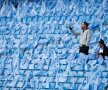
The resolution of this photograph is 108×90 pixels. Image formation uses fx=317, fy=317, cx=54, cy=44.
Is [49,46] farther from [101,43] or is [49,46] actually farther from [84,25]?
[101,43]

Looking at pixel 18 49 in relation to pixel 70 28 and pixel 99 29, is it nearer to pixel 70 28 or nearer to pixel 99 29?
pixel 70 28

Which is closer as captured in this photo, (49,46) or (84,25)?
(84,25)

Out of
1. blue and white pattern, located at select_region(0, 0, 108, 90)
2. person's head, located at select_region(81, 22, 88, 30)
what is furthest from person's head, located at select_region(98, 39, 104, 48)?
person's head, located at select_region(81, 22, 88, 30)

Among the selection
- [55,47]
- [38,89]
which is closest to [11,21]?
[55,47]

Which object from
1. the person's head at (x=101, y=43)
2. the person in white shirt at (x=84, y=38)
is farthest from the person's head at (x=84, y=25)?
the person's head at (x=101, y=43)

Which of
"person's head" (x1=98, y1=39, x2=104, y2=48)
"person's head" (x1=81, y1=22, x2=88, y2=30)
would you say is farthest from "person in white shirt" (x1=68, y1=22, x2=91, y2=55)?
"person's head" (x1=98, y1=39, x2=104, y2=48)

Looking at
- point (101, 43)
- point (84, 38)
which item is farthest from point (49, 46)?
point (101, 43)

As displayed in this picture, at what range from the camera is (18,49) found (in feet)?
11.5

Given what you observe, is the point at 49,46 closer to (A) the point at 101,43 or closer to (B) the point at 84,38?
(B) the point at 84,38

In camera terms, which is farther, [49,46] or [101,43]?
[49,46]

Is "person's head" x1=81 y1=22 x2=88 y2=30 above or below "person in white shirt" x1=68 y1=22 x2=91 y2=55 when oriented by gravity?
above

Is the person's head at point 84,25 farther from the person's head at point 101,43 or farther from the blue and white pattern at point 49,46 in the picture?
the person's head at point 101,43

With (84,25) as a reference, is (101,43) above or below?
below

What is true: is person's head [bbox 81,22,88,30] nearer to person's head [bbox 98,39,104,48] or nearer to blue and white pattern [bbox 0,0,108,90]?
blue and white pattern [bbox 0,0,108,90]
